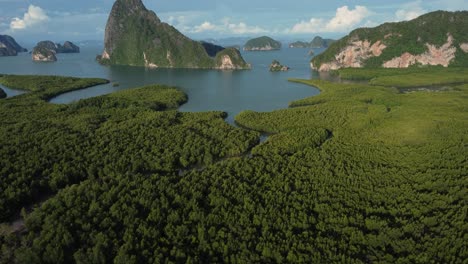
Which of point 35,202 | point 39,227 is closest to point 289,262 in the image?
point 39,227

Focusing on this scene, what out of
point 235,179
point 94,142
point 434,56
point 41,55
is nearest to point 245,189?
point 235,179

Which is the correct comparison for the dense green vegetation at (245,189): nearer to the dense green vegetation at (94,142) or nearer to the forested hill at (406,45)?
the dense green vegetation at (94,142)

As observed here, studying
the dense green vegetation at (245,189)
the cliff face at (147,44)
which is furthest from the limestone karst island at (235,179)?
the cliff face at (147,44)

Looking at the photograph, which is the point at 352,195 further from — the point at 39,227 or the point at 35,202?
the point at 35,202

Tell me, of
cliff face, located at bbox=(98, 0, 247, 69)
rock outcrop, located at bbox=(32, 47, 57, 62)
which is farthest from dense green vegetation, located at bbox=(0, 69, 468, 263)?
rock outcrop, located at bbox=(32, 47, 57, 62)

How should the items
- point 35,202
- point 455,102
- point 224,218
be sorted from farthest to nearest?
point 455,102 → point 35,202 → point 224,218

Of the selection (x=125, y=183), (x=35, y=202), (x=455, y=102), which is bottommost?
(x=35, y=202)

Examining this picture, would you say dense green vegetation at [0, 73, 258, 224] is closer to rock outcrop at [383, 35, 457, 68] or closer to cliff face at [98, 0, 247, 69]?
cliff face at [98, 0, 247, 69]
